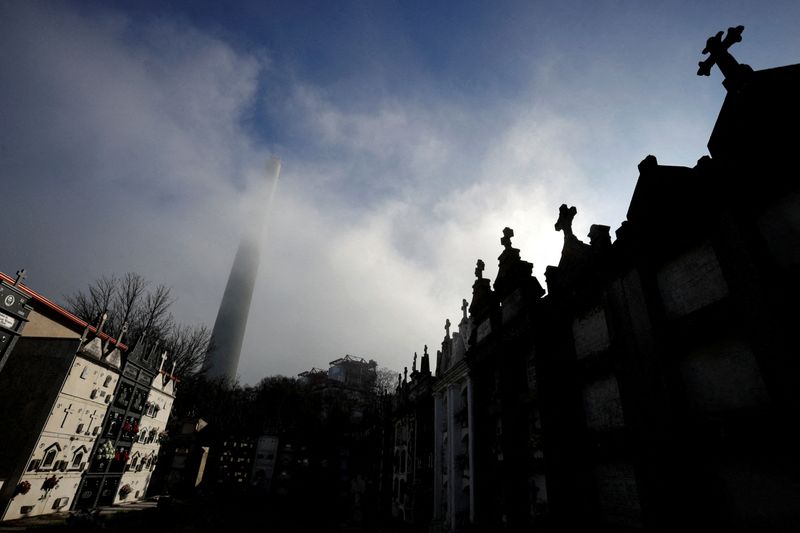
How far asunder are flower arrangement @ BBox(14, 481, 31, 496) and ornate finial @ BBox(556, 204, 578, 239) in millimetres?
25270

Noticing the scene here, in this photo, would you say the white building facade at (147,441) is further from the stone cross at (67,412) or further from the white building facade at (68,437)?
the stone cross at (67,412)

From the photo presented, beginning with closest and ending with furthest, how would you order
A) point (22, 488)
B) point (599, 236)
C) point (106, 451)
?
1. point (599, 236)
2. point (22, 488)
3. point (106, 451)

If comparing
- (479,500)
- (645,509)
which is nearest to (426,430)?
(479,500)

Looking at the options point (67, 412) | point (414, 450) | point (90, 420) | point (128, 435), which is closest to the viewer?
point (67, 412)

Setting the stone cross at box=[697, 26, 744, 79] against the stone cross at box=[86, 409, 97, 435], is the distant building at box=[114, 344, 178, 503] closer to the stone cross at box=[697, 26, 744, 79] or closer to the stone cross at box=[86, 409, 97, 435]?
the stone cross at box=[86, 409, 97, 435]

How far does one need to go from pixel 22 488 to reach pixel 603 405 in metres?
24.3

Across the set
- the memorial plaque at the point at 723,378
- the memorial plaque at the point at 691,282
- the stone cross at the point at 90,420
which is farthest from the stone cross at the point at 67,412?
the memorial plaque at the point at 691,282

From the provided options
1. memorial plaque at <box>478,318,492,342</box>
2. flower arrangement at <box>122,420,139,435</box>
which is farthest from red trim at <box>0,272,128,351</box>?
memorial plaque at <box>478,318,492,342</box>

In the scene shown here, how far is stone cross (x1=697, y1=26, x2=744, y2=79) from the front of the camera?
255 inches

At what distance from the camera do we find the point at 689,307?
21.0 ft

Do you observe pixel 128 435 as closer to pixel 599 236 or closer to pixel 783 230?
pixel 599 236

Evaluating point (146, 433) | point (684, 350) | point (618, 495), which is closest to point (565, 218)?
point (684, 350)

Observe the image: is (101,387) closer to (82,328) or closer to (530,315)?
(82,328)

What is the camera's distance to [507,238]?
47.1 feet
